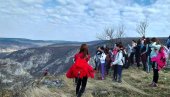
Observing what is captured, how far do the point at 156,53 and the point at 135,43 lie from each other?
7.23 metres

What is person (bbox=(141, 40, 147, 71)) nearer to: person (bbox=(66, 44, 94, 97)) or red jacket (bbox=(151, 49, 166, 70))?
red jacket (bbox=(151, 49, 166, 70))

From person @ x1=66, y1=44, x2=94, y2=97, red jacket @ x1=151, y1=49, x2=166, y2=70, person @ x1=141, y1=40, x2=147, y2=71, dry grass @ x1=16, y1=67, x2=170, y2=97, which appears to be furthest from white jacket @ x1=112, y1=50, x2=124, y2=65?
person @ x1=66, y1=44, x2=94, y2=97

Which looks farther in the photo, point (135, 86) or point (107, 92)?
point (135, 86)

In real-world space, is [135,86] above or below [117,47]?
below

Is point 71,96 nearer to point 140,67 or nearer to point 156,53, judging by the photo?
point 156,53

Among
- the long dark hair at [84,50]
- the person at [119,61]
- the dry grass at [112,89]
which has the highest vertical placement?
the long dark hair at [84,50]

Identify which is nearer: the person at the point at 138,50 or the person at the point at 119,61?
the person at the point at 119,61

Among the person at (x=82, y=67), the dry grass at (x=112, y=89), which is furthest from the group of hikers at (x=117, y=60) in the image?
the dry grass at (x=112, y=89)

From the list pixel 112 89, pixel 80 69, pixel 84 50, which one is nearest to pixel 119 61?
pixel 112 89

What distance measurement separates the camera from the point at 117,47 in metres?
18.6

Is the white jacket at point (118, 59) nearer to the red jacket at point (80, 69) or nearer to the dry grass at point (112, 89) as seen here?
the dry grass at point (112, 89)

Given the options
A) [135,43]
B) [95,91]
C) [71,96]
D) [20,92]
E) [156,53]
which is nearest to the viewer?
[20,92]

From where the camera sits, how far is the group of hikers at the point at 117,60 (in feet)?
42.6

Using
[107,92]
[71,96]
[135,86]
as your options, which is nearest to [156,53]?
[135,86]
